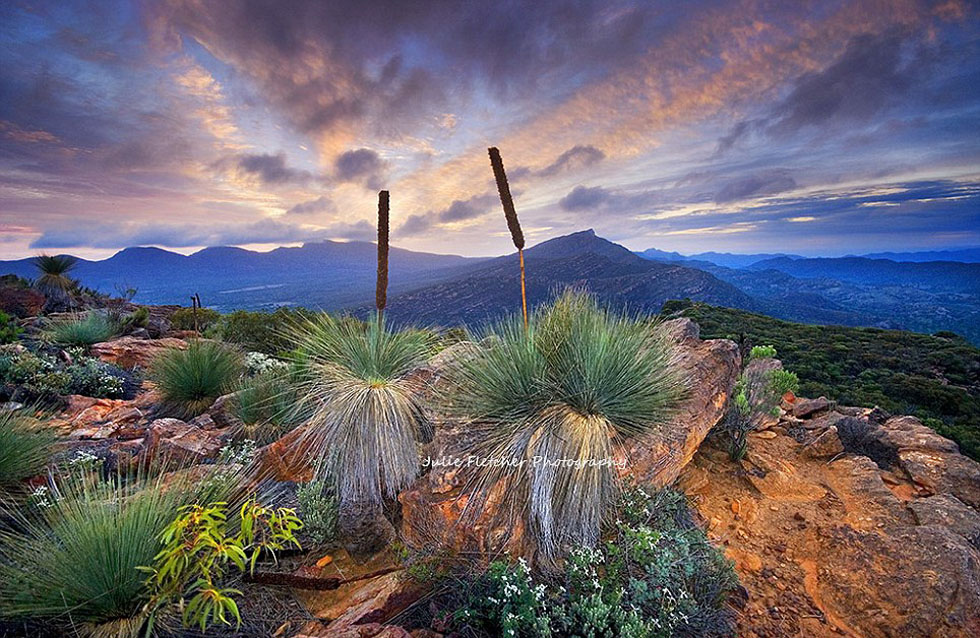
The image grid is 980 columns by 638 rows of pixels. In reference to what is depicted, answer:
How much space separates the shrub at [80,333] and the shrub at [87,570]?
1039 centimetres

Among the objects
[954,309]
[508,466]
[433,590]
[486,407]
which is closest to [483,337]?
[486,407]

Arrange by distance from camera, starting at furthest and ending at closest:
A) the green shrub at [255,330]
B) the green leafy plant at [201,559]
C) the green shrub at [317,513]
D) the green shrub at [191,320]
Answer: the green shrub at [191,320] → the green shrub at [255,330] → the green shrub at [317,513] → the green leafy plant at [201,559]

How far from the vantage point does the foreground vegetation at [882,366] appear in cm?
1452

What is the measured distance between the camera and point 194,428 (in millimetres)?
5133

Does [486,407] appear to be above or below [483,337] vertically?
below

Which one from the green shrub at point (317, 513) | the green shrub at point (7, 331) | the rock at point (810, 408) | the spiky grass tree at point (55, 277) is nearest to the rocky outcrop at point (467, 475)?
the green shrub at point (317, 513)

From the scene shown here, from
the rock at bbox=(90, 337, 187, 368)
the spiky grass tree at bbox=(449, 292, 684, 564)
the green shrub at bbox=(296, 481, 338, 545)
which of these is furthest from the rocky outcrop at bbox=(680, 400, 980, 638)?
the rock at bbox=(90, 337, 187, 368)

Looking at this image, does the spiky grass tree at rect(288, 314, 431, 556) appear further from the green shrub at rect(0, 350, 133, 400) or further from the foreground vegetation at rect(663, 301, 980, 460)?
the foreground vegetation at rect(663, 301, 980, 460)

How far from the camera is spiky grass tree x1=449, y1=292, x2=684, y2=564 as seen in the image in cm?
293

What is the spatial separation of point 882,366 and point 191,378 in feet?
94.8

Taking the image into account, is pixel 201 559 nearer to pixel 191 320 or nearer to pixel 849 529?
pixel 849 529

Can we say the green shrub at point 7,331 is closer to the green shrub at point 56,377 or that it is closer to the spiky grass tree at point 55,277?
the green shrub at point 56,377

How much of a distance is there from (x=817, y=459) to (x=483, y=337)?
4.95 metres

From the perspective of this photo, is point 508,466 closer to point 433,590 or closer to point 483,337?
point 433,590
